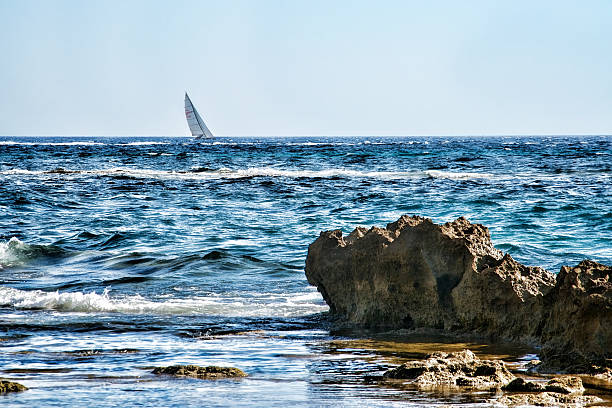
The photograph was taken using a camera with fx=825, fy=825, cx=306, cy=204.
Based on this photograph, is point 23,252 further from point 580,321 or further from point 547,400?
point 547,400

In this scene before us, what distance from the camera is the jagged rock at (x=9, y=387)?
473 centimetres

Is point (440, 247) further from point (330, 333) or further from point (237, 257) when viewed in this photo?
point (237, 257)

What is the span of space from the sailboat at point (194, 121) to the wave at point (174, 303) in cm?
9090

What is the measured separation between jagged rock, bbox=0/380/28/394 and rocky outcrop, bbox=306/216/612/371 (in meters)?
3.33

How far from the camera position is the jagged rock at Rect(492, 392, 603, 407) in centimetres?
440

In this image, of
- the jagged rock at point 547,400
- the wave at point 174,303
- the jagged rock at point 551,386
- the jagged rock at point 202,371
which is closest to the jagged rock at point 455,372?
the jagged rock at point 551,386

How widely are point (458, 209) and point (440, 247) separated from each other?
11984 millimetres

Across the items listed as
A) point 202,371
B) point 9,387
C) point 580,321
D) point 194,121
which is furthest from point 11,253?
point 194,121

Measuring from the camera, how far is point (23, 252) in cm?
1324

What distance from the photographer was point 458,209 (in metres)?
18.8

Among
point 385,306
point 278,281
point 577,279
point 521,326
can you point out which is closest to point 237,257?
point 278,281

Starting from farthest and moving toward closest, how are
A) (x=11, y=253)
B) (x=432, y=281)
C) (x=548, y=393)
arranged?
(x=11, y=253), (x=432, y=281), (x=548, y=393)

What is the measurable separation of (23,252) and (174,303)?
17.3ft

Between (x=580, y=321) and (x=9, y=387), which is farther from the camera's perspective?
(x=580, y=321)
